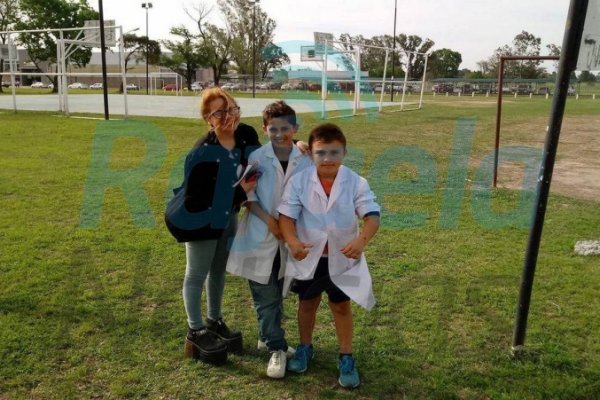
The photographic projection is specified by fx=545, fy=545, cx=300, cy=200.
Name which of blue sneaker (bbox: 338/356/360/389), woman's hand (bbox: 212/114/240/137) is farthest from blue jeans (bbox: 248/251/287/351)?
woman's hand (bbox: 212/114/240/137)

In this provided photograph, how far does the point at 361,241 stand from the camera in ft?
8.55

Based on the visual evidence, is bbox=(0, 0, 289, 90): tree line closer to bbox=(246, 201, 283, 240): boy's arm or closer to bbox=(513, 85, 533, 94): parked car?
bbox=(513, 85, 533, 94): parked car

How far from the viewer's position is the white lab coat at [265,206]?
109 inches

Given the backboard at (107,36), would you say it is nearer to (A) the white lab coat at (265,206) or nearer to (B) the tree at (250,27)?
(A) the white lab coat at (265,206)

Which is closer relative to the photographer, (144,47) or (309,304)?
(309,304)

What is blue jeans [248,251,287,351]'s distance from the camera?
2.83m

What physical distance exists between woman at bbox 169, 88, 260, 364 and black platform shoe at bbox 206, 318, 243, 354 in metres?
0.06

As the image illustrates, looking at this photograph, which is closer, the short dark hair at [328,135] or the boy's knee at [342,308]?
the short dark hair at [328,135]

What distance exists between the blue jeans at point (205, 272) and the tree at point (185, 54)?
189ft

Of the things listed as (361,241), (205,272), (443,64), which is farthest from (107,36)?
(443,64)

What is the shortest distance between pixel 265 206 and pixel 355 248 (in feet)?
1.72

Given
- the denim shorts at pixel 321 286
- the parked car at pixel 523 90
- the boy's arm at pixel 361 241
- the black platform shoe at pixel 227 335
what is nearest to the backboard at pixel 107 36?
the black platform shoe at pixel 227 335

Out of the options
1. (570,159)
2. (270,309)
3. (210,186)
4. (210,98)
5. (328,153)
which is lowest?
(570,159)

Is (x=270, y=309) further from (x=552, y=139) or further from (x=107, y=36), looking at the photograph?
(x=107, y=36)
